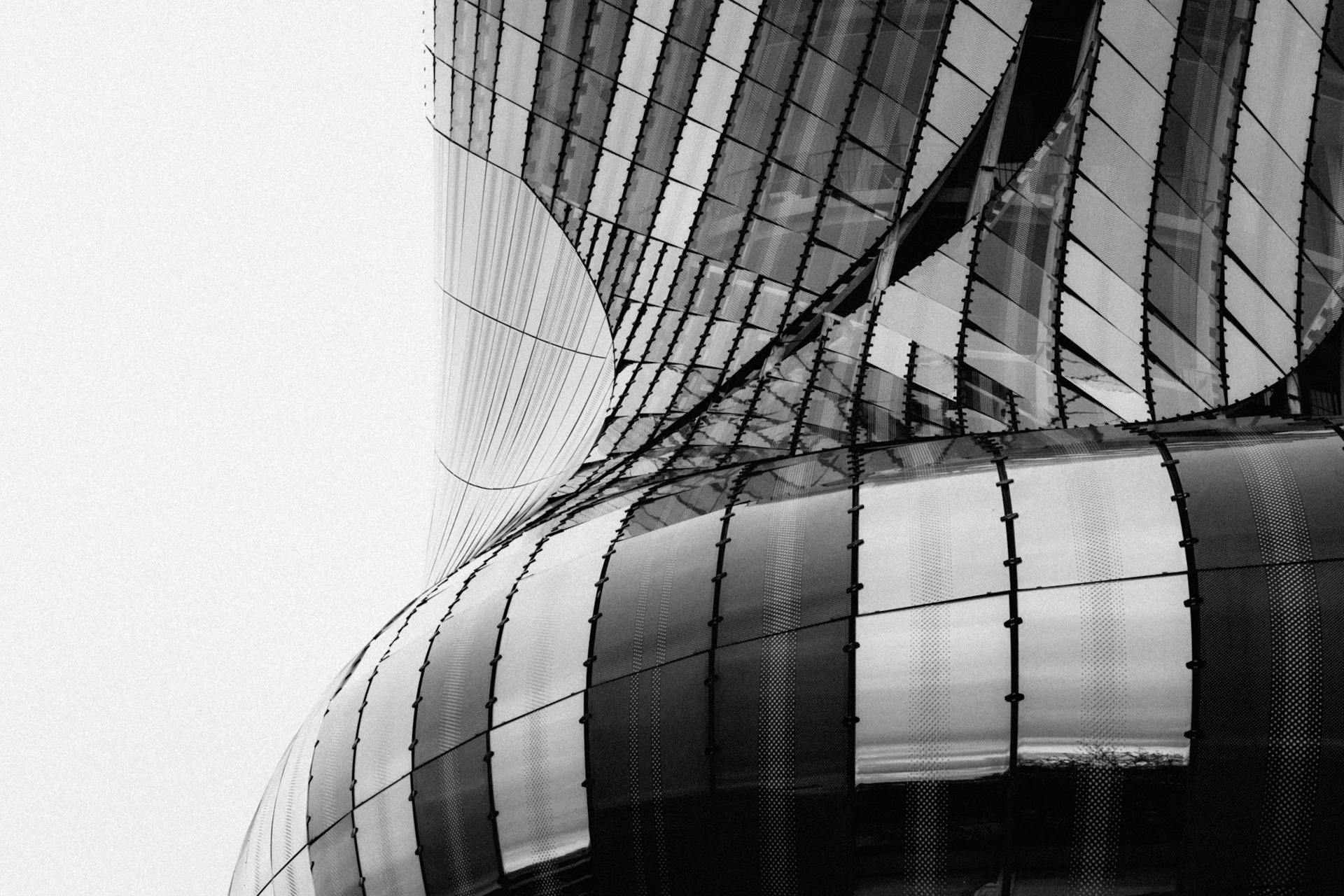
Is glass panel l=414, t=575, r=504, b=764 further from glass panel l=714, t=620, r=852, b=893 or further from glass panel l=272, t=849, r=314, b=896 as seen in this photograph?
glass panel l=714, t=620, r=852, b=893

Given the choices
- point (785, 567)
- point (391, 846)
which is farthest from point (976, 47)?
point (391, 846)

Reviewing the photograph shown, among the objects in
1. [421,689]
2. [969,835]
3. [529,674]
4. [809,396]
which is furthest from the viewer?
[809,396]

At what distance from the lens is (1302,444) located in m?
12.1

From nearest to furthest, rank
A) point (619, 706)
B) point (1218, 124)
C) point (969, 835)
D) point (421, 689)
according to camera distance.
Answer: point (969, 835)
point (619, 706)
point (421, 689)
point (1218, 124)

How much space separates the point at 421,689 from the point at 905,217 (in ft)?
32.5

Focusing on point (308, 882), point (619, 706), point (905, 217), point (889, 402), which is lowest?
point (308, 882)

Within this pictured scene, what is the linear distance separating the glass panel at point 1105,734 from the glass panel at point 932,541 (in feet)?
2.57

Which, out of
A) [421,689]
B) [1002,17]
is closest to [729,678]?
[421,689]

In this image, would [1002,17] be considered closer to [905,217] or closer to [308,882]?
[905,217]

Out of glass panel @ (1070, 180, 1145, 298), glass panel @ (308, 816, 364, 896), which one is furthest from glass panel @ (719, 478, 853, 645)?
glass panel @ (1070, 180, 1145, 298)

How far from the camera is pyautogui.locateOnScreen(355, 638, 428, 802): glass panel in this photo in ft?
50.8

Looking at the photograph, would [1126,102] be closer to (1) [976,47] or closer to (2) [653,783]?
(1) [976,47]

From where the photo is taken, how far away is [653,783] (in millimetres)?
12086

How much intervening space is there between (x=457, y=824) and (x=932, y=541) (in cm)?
641
